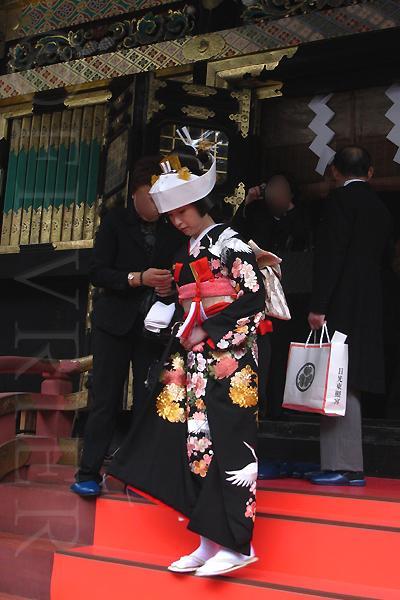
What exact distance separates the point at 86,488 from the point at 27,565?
0.44 metres

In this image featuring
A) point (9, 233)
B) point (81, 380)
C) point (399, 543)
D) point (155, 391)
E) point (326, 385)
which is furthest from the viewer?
point (9, 233)

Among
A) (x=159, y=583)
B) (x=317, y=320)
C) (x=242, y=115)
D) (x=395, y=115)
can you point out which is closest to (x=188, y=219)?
(x=317, y=320)

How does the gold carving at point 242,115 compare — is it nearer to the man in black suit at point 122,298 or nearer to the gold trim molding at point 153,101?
the gold trim molding at point 153,101

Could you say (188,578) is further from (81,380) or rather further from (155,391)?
(81,380)

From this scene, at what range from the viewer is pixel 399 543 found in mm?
3107

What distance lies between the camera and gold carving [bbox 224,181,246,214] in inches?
244

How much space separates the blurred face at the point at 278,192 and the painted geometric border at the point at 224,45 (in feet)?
4.30

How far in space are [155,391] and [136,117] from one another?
331 cm

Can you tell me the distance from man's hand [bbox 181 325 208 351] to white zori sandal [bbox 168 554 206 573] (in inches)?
33.5

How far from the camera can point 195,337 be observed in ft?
10.8

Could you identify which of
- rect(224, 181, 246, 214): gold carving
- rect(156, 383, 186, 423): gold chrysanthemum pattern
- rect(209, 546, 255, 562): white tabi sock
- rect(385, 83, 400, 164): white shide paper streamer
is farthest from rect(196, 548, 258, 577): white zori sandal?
rect(385, 83, 400, 164): white shide paper streamer

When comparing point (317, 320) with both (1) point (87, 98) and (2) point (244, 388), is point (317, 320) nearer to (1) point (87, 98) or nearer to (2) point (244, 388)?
(2) point (244, 388)

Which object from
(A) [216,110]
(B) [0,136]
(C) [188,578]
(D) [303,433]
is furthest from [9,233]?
(C) [188,578]

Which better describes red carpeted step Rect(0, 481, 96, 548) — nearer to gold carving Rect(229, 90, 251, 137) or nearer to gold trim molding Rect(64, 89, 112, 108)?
gold carving Rect(229, 90, 251, 137)
